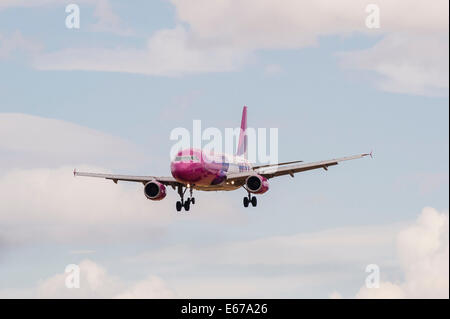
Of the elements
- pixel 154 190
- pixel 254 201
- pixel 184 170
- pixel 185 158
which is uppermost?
pixel 254 201

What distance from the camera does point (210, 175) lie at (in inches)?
3346

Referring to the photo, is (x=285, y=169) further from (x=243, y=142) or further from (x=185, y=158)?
(x=243, y=142)

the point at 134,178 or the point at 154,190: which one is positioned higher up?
the point at 134,178

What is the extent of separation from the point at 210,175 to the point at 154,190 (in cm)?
719

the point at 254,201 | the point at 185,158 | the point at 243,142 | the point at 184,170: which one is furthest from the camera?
the point at 243,142

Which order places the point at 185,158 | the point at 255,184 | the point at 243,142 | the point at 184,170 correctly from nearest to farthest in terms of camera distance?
the point at 184,170, the point at 185,158, the point at 255,184, the point at 243,142

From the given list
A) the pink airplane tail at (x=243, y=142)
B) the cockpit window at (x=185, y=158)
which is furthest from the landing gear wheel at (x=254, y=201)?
the pink airplane tail at (x=243, y=142)

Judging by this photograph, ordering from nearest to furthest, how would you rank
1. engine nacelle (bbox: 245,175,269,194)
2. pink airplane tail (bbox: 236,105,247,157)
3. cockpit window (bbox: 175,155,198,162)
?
cockpit window (bbox: 175,155,198,162)
engine nacelle (bbox: 245,175,269,194)
pink airplane tail (bbox: 236,105,247,157)

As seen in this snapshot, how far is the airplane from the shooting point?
269 ft

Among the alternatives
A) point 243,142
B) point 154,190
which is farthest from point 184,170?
point 243,142

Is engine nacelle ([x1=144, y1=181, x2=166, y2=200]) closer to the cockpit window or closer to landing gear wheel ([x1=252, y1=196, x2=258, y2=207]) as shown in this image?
the cockpit window

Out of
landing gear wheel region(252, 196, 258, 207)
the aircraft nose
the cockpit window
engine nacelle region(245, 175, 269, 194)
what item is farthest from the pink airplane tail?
the aircraft nose
